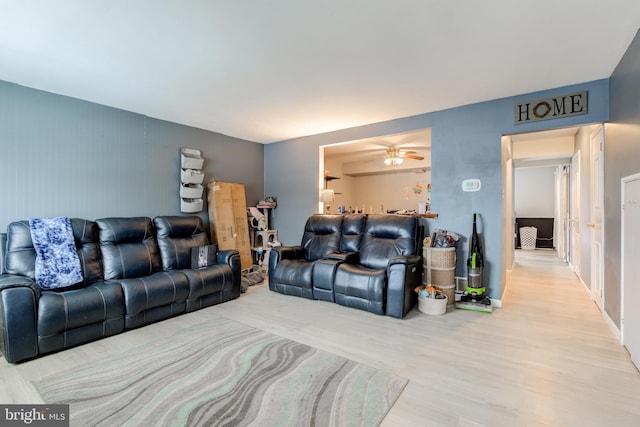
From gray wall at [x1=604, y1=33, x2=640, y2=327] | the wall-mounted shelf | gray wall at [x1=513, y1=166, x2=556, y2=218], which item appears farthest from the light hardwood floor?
gray wall at [x1=513, y1=166, x2=556, y2=218]

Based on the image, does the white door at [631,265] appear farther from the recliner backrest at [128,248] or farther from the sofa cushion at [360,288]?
the recliner backrest at [128,248]

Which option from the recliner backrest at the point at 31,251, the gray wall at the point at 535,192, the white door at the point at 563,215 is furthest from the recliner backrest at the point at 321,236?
the gray wall at the point at 535,192

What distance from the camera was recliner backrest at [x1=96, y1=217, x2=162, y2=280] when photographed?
3.28 metres

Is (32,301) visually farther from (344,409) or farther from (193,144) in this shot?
(193,144)

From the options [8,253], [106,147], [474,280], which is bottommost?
[474,280]

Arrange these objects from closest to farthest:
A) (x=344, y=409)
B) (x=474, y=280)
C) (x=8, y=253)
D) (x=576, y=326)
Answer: (x=344, y=409) < (x=8, y=253) < (x=576, y=326) < (x=474, y=280)

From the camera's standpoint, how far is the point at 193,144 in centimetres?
466

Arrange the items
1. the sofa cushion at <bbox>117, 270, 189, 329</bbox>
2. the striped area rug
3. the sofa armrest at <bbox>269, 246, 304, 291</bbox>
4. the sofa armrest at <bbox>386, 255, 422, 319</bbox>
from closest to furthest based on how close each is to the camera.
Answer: the striped area rug, the sofa cushion at <bbox>117, 270, 189, 329</bbox>, the sofa armrest at <bbox>386, 255, 422, 319</bbox>, the sofa armrest at <bbox>269, 246, 304, 291</bbox>

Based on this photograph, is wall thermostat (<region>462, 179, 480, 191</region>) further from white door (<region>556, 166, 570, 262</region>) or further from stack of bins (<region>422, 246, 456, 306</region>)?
white door (<region>556, 166, 570, 262</region>)

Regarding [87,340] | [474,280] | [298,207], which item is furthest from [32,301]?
[474,280]

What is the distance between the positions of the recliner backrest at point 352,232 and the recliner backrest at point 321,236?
0.27 ft

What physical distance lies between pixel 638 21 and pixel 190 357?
164 inches

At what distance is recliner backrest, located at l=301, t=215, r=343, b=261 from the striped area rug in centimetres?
190

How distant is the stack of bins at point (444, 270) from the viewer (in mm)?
3557
